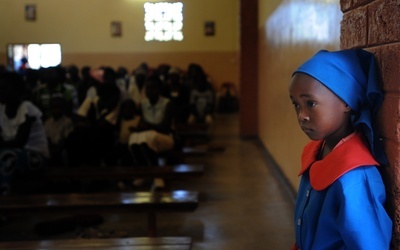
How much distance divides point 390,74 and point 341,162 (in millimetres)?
267

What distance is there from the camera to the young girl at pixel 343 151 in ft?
4.07

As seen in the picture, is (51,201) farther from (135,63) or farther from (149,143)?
(135,63)

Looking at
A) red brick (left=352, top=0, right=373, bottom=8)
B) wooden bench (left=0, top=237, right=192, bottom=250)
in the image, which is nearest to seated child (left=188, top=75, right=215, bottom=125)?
wooden bench (left=0, top=237, right=192, bottom=250)

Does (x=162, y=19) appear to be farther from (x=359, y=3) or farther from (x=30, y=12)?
(x=359, y=3)

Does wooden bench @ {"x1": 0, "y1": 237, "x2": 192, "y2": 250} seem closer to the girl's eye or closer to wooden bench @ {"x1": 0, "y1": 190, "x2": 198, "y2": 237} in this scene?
wooden bench @ {"x1": 0, "y1": 190, "x2": 198, "y2": 237}

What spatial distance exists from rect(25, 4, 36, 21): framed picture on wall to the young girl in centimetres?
198

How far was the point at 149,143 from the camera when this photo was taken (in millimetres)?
4992

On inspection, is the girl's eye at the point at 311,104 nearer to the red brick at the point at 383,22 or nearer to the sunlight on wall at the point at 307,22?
the red brick at the point at 383,22

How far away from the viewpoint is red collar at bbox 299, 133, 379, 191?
1.30 metres

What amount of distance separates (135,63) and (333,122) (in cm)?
1086

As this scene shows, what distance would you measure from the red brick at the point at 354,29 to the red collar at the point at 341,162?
33 centimetres

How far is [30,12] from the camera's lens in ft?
9.87

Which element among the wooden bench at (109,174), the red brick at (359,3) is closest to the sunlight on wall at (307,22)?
the red brick at (359,3)

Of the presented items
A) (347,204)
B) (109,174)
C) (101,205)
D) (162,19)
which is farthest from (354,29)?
(109,174)
